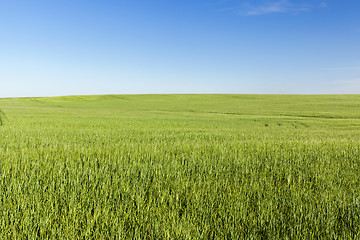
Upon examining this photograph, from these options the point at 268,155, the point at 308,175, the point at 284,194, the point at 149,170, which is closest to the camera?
the point at 284,194

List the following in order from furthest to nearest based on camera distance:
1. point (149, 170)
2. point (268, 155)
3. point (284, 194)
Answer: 1. point (268, 155)
2. point (149, 170)
3. point (284, 194)

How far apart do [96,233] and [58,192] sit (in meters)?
1.21

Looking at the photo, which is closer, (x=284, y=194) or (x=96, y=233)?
(x=96, y=233)

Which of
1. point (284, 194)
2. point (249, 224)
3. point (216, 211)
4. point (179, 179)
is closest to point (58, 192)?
point (179, 179)

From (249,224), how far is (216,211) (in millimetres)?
399

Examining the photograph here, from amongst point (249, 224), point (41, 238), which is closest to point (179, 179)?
point (249, 224)

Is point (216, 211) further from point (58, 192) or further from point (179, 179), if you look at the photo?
point (58, 192)

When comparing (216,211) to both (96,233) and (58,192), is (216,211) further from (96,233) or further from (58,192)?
(58,192)

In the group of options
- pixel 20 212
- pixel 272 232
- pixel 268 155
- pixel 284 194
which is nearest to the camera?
pixel 272 232

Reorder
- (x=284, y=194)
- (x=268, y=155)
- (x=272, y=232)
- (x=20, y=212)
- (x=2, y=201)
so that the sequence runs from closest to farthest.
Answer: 1. (x=272, y=232)
2. (x=20, y=212)
3. (x=2, y=201)
4. (x=284, y=194)
5. (x=268, y=155)

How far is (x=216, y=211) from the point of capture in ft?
9.62

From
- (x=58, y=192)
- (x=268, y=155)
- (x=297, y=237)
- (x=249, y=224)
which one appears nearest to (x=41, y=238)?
(x=58, y=192)

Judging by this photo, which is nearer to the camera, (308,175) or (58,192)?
(58,192)

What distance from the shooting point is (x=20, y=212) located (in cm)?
282
